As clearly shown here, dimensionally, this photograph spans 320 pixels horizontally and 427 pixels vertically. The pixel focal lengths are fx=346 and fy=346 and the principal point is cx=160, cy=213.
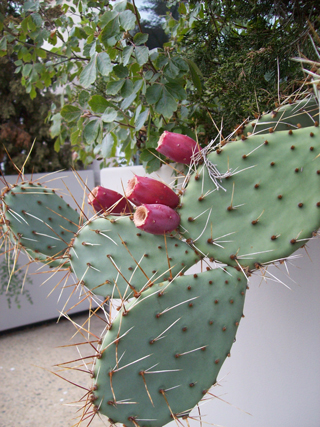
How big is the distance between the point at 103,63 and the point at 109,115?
0.13 meters

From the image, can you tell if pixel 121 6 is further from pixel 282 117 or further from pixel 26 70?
pixel 26 70

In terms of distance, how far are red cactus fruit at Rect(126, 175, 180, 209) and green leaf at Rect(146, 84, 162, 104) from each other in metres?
0.25

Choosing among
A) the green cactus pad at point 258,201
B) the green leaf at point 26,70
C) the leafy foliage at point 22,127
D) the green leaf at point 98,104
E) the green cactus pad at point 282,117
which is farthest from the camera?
the leafy foliage at point 22,127

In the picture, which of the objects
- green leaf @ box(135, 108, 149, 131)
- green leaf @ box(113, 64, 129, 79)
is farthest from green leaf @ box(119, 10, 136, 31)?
green leaf @ box(135, 108, 149, 131)

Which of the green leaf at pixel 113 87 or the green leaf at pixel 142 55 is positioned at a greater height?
the green leaf at pixel 142 55

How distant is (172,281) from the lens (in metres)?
0.60

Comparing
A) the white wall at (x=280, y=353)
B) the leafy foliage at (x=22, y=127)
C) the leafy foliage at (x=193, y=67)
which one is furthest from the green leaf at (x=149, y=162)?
the leafy foliage at (x=22, y=127)

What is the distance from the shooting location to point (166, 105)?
2.92 ft

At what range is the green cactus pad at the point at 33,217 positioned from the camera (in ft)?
3.06

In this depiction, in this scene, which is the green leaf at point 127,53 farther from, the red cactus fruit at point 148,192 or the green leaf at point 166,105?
the red cactus fruit at point 148,192

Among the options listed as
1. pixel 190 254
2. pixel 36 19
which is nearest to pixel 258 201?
pixel 190 254

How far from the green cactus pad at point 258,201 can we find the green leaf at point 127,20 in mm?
374

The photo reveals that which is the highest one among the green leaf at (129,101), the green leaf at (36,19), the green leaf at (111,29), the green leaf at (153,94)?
the green leaf at (36,19)

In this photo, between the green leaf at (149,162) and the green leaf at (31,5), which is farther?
the green leaf at (31,5)
